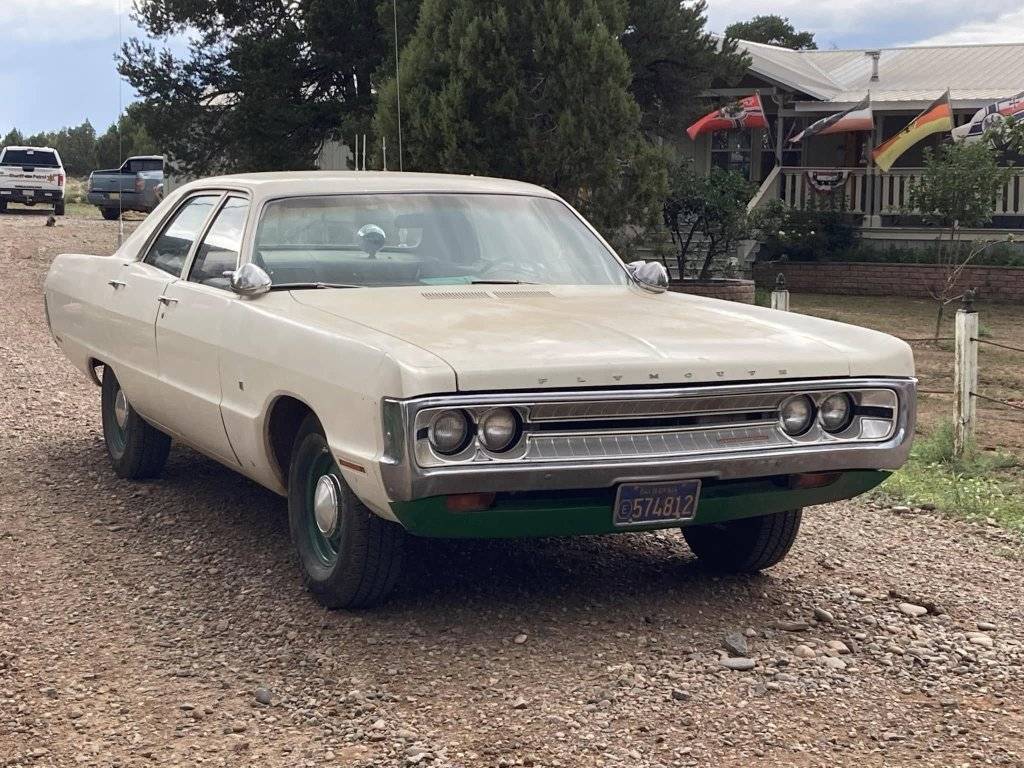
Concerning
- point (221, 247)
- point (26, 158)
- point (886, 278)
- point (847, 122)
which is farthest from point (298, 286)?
point (26, 158)

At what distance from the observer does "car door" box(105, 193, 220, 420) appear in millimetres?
6566

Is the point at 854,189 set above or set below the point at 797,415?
above

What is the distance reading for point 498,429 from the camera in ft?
14.7

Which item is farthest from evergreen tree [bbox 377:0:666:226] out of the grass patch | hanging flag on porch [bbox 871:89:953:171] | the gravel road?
the gravel road

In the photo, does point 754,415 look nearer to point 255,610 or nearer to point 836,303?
point 255,610

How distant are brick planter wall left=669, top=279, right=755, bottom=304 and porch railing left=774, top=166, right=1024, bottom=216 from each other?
7.68m

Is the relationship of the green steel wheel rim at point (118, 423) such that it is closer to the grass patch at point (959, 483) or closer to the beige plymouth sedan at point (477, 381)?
the beige plymouth sedan at point (477, 381)

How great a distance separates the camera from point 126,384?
697cm

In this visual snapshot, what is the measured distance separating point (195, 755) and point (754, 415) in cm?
214

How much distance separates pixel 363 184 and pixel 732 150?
2289cm

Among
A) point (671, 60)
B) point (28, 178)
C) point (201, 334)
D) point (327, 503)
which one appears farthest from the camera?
point (28, 178)

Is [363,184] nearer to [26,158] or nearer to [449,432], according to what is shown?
[449,432]

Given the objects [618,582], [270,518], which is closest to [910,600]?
[618,582]

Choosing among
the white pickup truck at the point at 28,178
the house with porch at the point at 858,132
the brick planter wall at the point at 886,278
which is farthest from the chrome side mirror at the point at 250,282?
the white pickup truck at the point at 28,178
